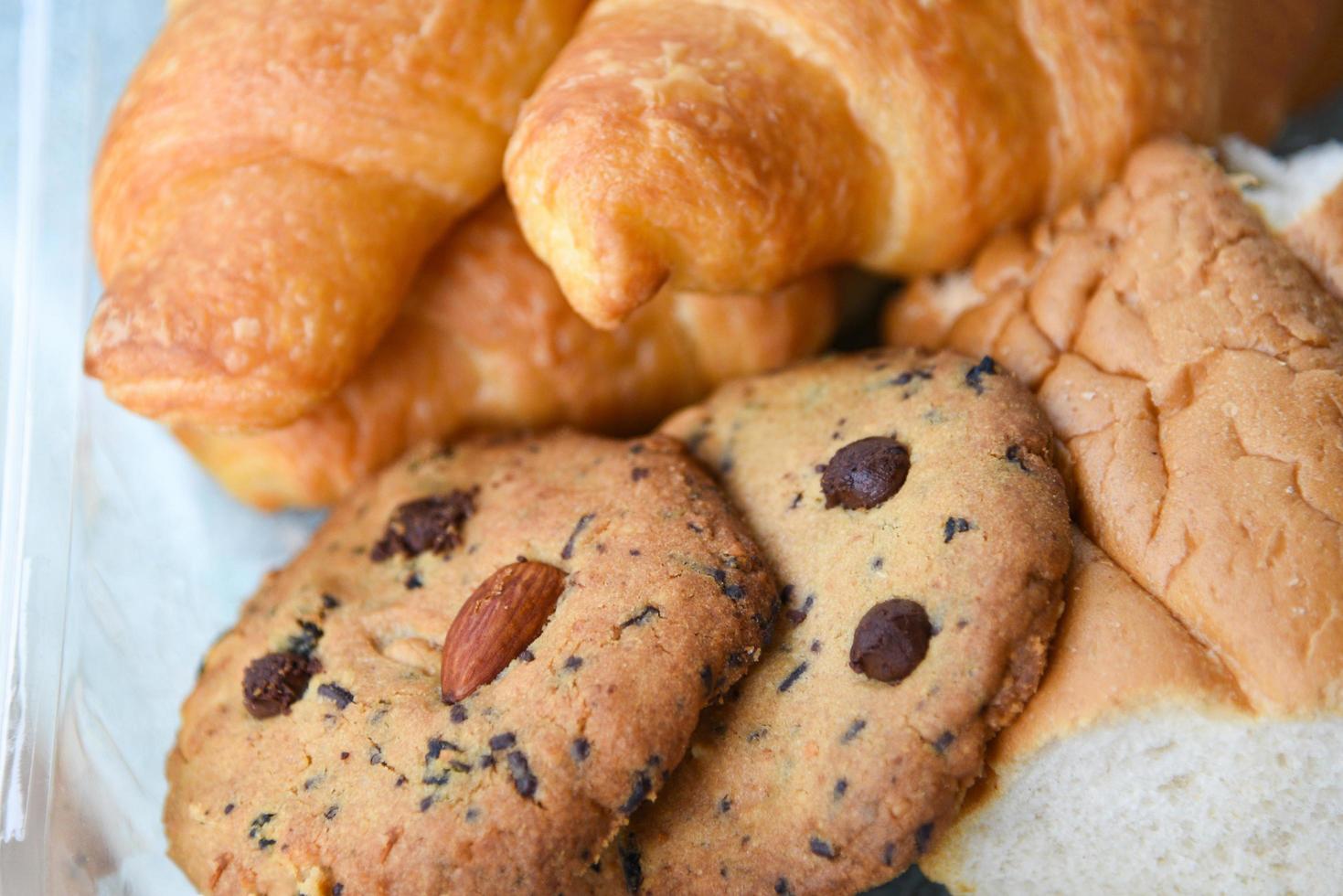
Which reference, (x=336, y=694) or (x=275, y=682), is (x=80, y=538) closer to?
(x=275, y=682)

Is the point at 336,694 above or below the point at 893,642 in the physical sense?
below

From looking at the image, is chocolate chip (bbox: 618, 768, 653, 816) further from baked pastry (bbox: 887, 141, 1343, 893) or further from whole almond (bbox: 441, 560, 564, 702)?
baked pastry (bbox: 887, 141, 1343, 893)

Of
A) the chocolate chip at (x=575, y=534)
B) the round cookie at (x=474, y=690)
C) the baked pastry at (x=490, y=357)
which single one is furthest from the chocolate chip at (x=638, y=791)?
the baked pastry at (x=490, y=357)

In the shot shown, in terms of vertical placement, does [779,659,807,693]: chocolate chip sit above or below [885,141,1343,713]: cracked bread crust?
below

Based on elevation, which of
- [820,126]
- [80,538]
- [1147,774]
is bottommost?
[80,538]

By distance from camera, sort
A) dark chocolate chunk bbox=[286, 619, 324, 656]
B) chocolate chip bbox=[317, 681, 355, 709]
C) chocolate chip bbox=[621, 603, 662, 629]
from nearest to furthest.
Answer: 1. chocolate chip bbox=[621, 603, 662, 629]
2. chocolate chip bbox=[317, 681, 355, 709]
3. dark chocolate chunk bbox=[286, 619, 324, 656]

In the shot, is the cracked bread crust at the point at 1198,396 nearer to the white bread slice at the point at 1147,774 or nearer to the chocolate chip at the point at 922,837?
the white bread slice at the point at 1147,774

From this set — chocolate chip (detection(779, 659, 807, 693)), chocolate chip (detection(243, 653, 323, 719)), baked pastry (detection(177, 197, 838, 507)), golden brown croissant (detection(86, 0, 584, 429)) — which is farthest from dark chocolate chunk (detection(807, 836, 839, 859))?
golden brown croissant (detection(86, 0, 584, 429))

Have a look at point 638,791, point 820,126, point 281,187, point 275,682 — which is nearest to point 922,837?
point 638,791
